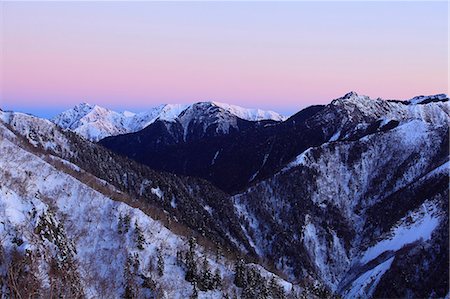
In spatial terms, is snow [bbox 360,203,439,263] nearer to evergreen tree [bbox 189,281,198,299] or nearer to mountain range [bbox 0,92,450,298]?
mountain range [bbox 0,92,450,298]

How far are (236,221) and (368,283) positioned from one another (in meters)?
44.4

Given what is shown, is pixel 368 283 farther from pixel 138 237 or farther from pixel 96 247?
pixel 96 247

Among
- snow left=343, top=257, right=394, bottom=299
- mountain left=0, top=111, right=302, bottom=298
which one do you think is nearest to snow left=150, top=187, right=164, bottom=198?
mountain left=0, top=111, right=302, bottom=298

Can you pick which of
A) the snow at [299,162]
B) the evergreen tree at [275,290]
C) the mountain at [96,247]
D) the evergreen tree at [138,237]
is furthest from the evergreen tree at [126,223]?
the snow at [299,162]

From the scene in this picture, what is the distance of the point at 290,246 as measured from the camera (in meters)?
133

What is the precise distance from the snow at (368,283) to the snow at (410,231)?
8208 millimetres

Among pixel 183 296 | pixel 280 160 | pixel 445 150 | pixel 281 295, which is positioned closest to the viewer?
pixel 183 296

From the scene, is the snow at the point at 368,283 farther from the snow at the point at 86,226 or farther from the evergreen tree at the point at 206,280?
the evergreen tree at the point at 206,280

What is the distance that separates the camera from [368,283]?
107m

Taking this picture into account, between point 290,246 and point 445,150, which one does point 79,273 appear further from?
point 445,150

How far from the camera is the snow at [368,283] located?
346 ft

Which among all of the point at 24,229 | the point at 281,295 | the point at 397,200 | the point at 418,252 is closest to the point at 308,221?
the point at 397,200

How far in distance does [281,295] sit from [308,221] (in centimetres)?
8182

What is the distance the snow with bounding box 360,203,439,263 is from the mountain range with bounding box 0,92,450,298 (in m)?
0.39
